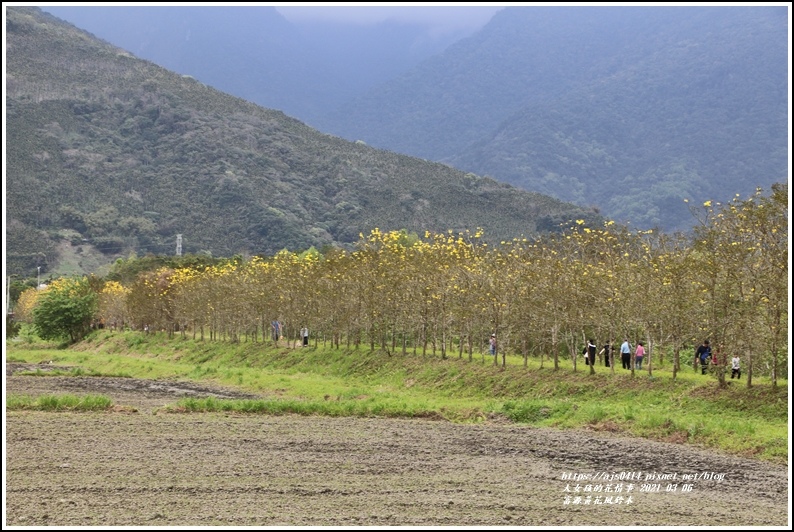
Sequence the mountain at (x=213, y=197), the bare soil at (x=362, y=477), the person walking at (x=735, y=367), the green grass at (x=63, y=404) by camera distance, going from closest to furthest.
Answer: the bare soil at (x=362, y=477) → the green grass at (x=63, y=404) → the person walking at (x=735, y=367) → the mountain at (x=213, y=197)

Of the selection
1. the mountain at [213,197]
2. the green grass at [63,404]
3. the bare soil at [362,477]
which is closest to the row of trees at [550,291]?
the bare soil at [362,477]

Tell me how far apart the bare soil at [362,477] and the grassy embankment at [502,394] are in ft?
4.90

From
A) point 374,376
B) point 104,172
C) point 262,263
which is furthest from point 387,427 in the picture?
point 104,172

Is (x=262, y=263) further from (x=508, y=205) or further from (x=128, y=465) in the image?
(x=508, y=205)

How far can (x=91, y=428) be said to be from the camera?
87.9 feet

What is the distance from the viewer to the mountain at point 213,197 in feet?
513

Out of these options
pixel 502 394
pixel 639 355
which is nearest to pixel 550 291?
pixel 639 355

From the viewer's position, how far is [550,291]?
129 ft

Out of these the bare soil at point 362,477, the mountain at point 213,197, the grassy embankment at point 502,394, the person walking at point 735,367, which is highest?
the mountain at point 213,197

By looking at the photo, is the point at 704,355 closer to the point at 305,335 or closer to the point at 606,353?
the point at 606,353

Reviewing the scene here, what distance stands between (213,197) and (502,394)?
144801 millimetres

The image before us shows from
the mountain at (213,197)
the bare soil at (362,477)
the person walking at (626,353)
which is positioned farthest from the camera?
the mountain at (213,197)

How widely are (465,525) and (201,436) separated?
12.6m

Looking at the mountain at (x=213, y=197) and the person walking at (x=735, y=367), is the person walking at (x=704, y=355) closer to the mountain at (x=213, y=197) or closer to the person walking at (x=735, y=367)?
the person walking at (x=735, y=367)
